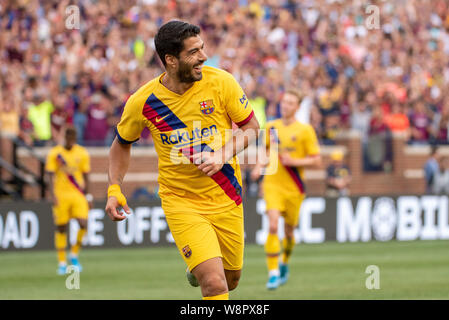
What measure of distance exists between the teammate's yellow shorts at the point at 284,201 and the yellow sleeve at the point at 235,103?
5.87 metres

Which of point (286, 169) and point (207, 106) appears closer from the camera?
point (207, 106)

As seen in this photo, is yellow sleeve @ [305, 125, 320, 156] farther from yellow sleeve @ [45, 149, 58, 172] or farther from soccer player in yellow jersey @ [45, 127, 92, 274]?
yellow sleeve @ [45, 149, 58, 172]

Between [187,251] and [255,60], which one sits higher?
[255,60]

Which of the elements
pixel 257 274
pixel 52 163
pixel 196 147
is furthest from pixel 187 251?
pixel 52 163

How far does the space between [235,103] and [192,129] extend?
425 mm

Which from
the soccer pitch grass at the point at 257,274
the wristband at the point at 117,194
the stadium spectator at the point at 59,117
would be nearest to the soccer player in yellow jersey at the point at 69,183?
the soccer pitch grass at the point at 257,274

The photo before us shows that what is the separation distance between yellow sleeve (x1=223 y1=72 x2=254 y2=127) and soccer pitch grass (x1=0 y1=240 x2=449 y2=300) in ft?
15.4

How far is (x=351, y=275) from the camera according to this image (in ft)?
48.9

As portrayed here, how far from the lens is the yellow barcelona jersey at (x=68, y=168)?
16.6 m

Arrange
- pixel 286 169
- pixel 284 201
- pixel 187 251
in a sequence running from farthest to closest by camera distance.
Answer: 1. pixel 286 169
2. pixel 284 201
3. pixel 187 251

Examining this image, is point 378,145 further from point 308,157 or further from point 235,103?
point 235,103

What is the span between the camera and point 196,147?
7613 mm

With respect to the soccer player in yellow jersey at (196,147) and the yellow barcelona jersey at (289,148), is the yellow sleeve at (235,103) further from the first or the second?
the yellow barcelona jersey at (289,148)

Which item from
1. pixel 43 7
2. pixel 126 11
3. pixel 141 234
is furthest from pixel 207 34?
pixel 141 234
